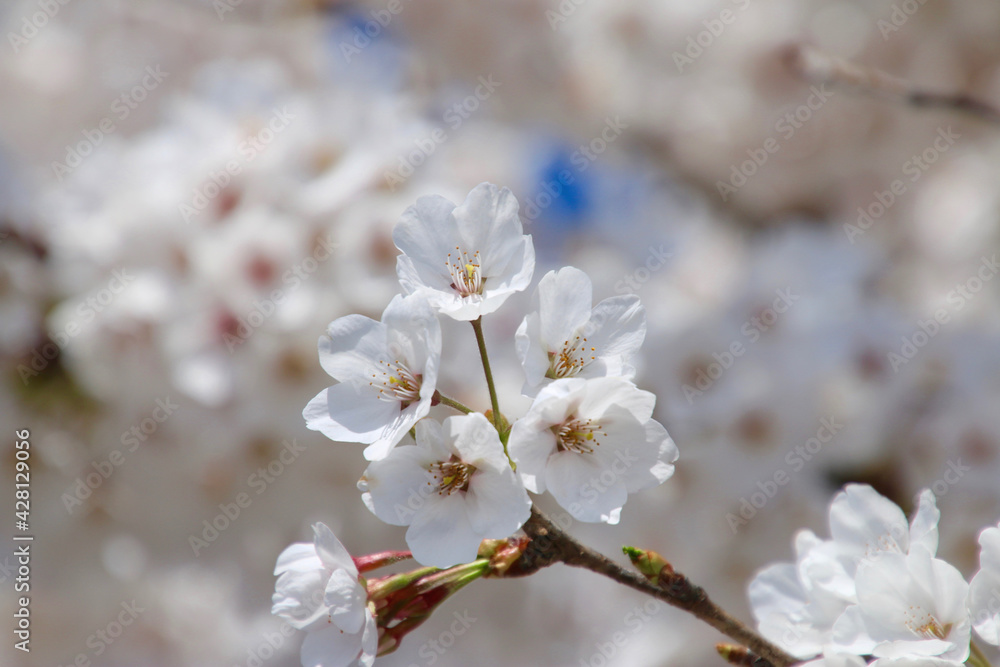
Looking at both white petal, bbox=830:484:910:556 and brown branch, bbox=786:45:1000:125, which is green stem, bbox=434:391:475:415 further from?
brown branch, bbox=786:45:1000:125

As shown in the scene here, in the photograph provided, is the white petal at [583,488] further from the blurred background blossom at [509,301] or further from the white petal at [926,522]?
the blurred background blossom at [509,301]

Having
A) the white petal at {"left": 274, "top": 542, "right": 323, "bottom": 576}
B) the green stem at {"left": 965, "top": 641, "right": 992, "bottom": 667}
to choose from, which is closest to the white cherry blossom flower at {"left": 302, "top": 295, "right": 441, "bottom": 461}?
the white petal at {"left": 274, "top": 542, "right": 323, "bottom": 576}

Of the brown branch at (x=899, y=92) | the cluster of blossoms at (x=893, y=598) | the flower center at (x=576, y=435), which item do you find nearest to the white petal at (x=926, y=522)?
the cluster of blossoms at (x=893, y=598)

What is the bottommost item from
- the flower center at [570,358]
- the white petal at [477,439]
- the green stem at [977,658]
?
the green stem at [977,658]

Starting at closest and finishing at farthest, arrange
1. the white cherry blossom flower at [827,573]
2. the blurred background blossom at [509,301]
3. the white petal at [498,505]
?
the white petal at [498,505], the white cherry blossom flower at [827,573], the blurred background blossom at [509,301]

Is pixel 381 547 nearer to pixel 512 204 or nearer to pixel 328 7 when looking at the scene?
pixel 512 204

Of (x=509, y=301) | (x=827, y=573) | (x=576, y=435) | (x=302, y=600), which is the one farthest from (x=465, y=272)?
(x=509, y=301)

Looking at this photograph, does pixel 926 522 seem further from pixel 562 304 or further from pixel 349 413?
pixel 349 413

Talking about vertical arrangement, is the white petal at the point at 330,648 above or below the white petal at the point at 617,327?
below
